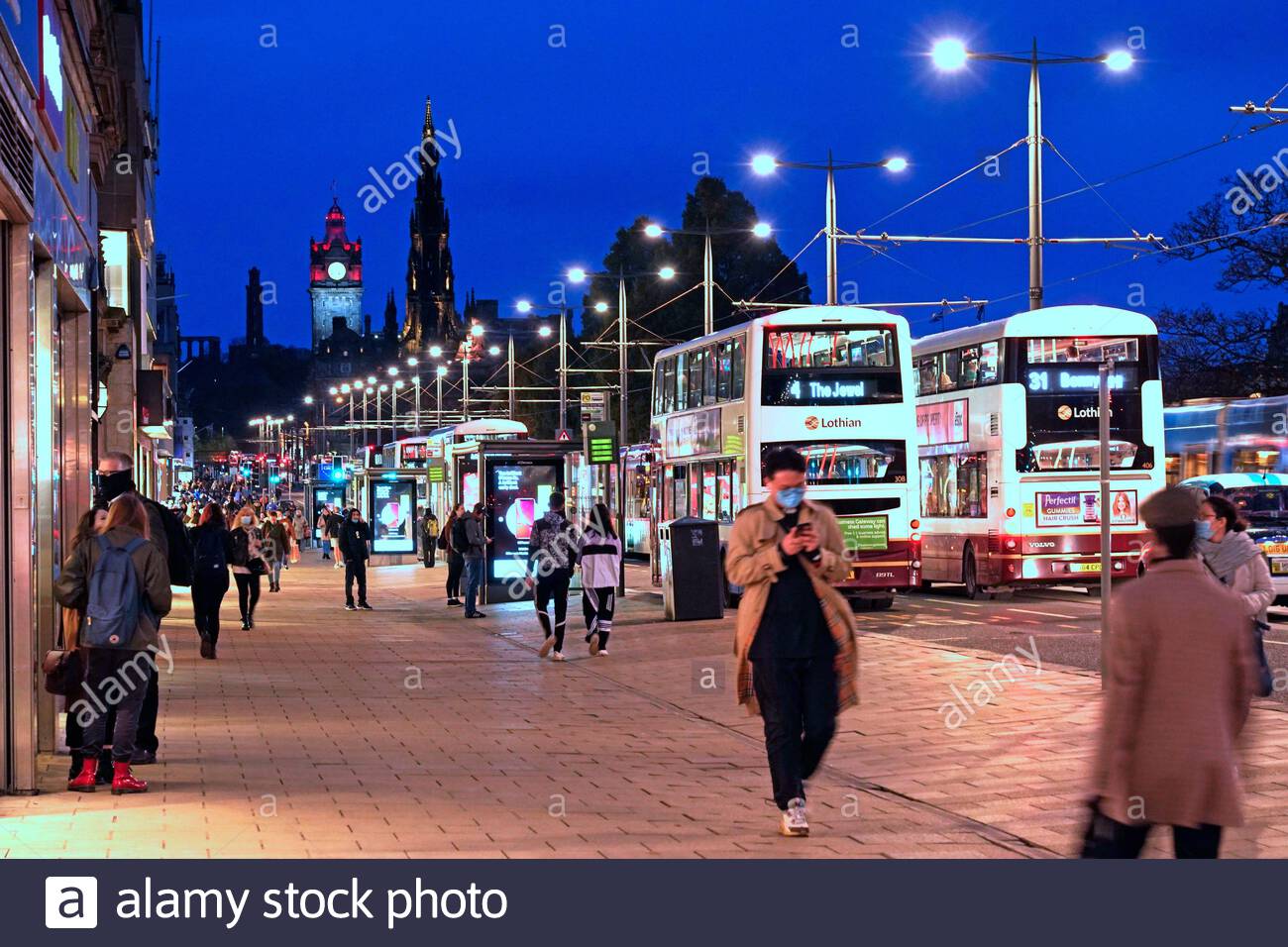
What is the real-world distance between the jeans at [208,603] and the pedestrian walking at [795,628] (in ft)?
42.6

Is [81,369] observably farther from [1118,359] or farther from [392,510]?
[392,510]

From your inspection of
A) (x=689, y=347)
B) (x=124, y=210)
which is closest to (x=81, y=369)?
(x=689, y=347)

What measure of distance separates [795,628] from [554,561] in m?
11.5

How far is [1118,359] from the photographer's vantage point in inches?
1172

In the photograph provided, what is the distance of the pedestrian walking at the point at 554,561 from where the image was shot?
20.2 meters

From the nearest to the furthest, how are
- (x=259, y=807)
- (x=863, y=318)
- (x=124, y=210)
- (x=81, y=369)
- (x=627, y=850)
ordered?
A: (x=627, y=850) < (x=259, y=807) < (x=81, y=369) < (x=863, y=318) < (x=124, y=210)

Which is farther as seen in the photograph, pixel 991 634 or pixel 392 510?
pixel 392 510

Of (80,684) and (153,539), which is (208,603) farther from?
(80,684)

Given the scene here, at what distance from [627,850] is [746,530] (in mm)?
1605

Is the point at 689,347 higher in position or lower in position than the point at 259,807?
higher

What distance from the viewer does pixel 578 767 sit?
1220 cm

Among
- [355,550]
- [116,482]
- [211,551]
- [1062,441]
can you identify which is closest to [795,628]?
[116,482]

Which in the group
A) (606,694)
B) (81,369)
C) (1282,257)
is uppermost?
(1282,257)

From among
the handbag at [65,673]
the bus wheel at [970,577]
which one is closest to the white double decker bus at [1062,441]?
the bus wheel at [970,577]
